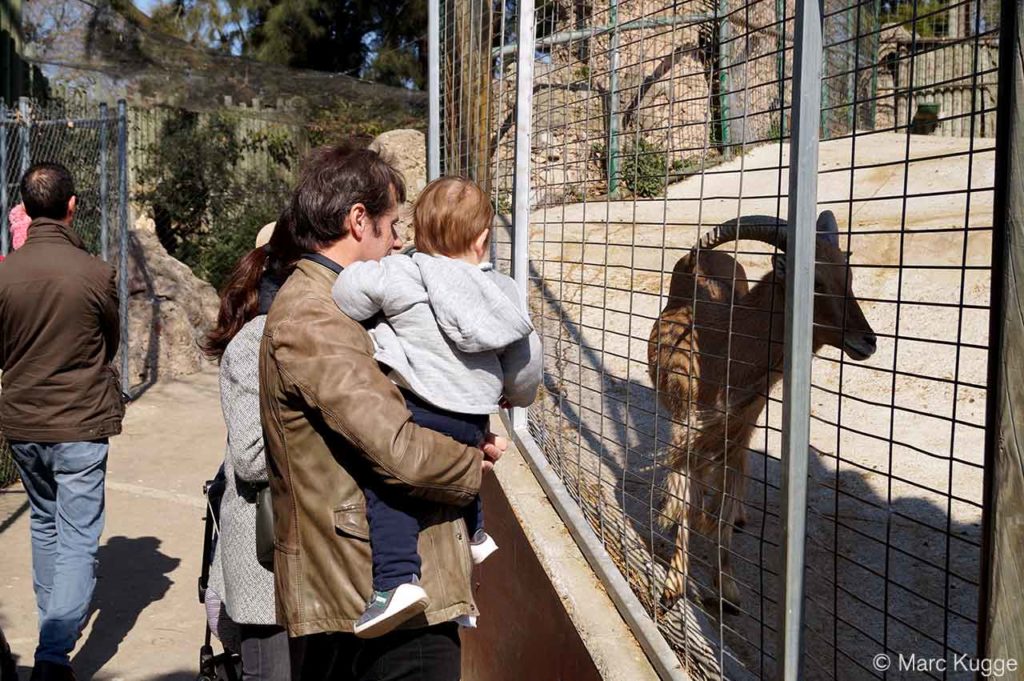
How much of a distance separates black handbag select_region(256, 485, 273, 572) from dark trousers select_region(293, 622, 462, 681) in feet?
0.90

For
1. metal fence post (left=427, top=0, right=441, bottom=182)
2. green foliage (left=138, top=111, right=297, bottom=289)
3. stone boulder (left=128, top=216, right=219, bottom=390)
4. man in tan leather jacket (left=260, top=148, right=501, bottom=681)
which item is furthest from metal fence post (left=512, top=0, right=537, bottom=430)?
green foliage (left=138, top=111, right=297, bottom=289)

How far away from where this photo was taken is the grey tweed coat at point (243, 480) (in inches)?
108

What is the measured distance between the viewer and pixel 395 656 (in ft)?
7.30

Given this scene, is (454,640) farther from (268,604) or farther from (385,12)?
(385,12)

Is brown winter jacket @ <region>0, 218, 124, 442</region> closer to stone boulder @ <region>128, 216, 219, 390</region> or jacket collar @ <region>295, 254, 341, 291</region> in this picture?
jacket collar @ <region>295, 254, 341, 291</region>

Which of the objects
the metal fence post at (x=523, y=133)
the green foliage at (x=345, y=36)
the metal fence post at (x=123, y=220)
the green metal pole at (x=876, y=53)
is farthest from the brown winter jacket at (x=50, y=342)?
the green foliage at (x=345, y=36)

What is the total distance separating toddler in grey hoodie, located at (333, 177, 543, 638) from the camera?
83.6 inches

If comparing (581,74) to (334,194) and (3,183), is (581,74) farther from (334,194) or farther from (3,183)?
(3,183)

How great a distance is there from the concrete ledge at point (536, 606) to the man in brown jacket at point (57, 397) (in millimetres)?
1700

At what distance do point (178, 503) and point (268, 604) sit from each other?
15.2 feet

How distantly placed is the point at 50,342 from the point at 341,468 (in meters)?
2.52

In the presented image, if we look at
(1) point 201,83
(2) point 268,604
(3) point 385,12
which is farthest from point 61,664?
(3) point 385,12

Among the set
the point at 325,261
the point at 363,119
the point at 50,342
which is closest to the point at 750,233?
the point at 325,261

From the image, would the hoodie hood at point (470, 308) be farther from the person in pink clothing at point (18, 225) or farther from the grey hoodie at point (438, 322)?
the person in pink clothing at point (18, 225)
